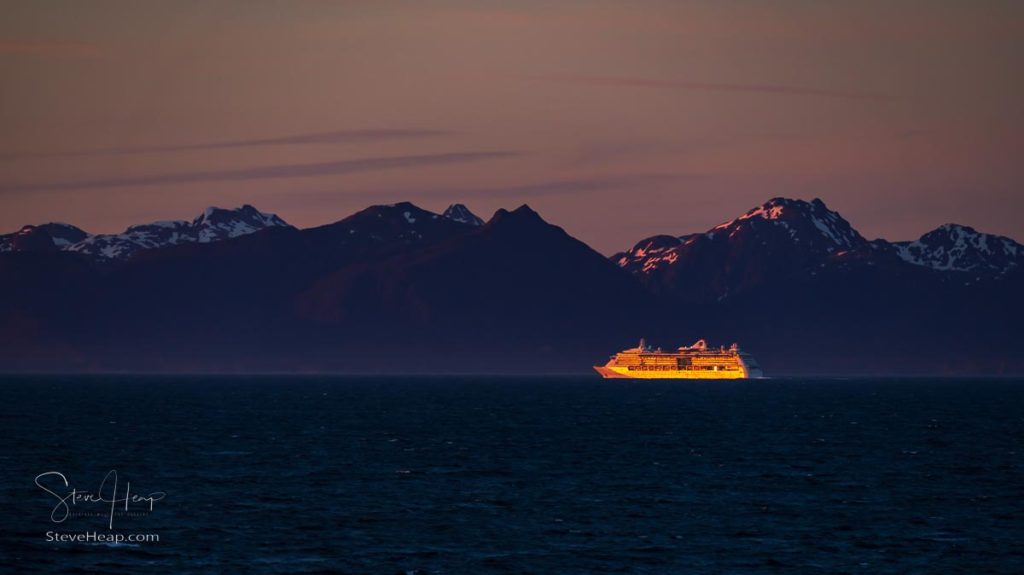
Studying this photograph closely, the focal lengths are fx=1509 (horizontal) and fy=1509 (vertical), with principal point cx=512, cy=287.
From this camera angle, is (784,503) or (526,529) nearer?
(526,529)

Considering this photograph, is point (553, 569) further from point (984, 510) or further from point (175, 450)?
point (175, 450)

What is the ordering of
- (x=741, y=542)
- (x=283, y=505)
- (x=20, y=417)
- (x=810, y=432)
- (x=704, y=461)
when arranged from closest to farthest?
(x=741, y=542) → (x=283, y=505) → (x=704, y=461) → (x=810, y=432) → (x=20, y=417)

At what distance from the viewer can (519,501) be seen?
291 feet

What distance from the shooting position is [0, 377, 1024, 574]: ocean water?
68688 mm

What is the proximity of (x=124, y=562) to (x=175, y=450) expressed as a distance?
5669cm

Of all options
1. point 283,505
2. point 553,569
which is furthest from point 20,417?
point 553,569

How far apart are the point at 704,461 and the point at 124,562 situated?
5963 centimetres

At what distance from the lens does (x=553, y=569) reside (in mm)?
66312

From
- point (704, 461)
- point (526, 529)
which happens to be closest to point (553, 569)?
point (526, 529)

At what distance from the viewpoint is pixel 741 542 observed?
74.1m

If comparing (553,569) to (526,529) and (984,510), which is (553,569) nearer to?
(526,529)

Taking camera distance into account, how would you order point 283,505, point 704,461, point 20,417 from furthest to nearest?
point 20,417 → point 704,461 → point 283,505

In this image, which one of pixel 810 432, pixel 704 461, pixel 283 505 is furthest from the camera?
pixel 810 432

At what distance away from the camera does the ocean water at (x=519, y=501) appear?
6869 centimetres
